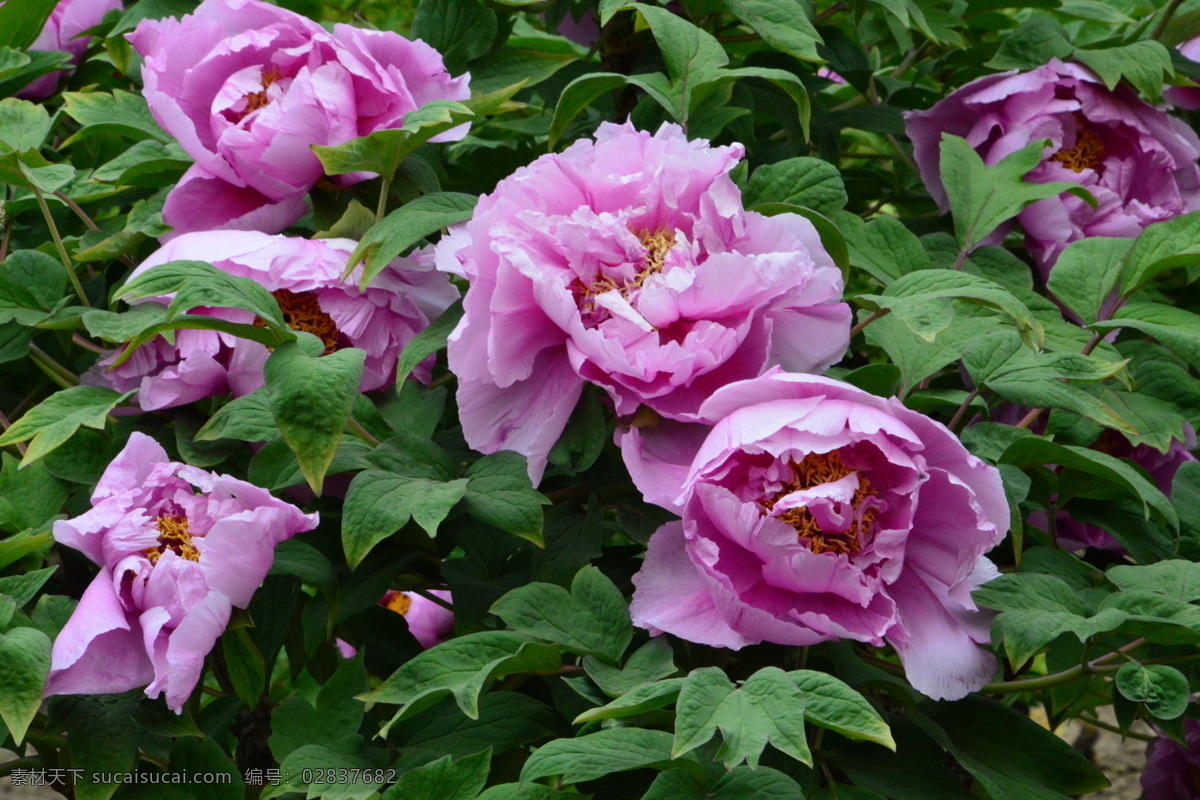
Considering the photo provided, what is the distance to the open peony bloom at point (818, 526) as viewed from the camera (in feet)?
2.10

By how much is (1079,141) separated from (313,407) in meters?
0.71

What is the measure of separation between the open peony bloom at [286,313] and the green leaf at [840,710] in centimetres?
36

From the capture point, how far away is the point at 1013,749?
2.44 ft

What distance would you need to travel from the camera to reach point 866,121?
1078 mm

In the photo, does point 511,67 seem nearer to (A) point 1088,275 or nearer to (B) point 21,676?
(A) point 1088,275

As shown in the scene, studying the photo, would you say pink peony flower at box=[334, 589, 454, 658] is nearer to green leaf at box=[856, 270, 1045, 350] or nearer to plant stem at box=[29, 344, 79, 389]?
plant stem at box=[29, 344, 79, 389]

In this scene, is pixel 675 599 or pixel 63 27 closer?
pixel 675 599

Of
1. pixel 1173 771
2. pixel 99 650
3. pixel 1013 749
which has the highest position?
pixel 99 650

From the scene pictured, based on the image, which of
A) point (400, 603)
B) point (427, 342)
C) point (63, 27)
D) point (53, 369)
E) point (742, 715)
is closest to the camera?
point (742, 715)

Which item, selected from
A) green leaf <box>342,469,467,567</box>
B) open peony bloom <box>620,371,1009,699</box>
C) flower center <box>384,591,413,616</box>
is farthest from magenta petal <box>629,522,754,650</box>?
flower center <box>384,591,413,616</box>

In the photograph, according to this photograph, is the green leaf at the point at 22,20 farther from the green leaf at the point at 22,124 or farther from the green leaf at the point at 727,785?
the green leaf at the point at 727,785

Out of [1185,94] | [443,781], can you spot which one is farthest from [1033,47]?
[443,781]

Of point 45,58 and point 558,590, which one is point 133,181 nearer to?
point 45,58

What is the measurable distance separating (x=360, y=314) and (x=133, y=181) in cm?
25
